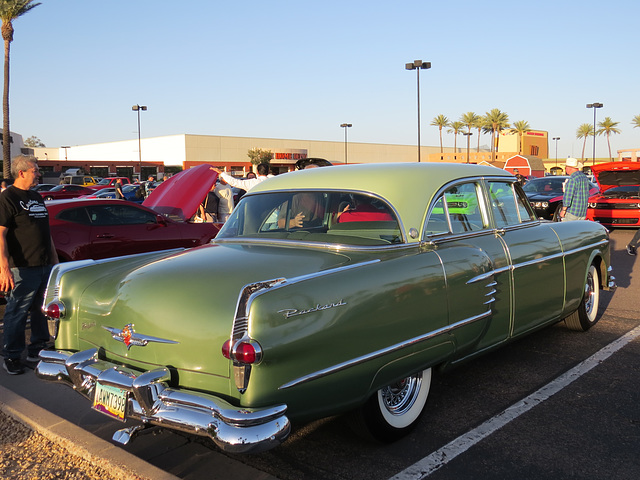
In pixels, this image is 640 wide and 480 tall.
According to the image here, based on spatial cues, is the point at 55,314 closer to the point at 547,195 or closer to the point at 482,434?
the point at 482,434

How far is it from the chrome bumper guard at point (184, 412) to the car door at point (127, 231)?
208 inches

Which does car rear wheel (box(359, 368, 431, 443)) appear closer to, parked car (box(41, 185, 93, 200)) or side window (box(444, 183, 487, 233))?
side window (box(444, 183, 487, 233))

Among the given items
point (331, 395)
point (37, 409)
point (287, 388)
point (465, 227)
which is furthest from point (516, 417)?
point (37, 409)

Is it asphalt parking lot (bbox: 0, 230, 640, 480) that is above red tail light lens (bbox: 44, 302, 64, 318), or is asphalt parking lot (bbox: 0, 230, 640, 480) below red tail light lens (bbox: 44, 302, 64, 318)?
below

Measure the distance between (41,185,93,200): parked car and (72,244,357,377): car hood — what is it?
2324cm

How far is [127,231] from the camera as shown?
8664 mm

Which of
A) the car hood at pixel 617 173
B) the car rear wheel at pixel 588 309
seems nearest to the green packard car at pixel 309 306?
the car rear wheel at pixel 588 309

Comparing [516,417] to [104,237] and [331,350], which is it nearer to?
[331,350]

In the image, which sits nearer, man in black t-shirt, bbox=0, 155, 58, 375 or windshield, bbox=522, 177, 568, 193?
man in black t-shirt, bbox=0, 155, 58, 375

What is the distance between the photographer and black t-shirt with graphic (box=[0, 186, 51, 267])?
4930 millimetres

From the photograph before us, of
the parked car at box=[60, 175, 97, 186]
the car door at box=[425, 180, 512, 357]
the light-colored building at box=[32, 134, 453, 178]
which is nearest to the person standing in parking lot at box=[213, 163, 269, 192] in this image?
the car door at box=[425, 180, 512, 357]

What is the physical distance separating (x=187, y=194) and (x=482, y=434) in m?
6.28

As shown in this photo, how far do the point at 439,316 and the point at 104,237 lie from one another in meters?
6.07

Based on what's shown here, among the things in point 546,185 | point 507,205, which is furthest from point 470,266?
point 546,185
